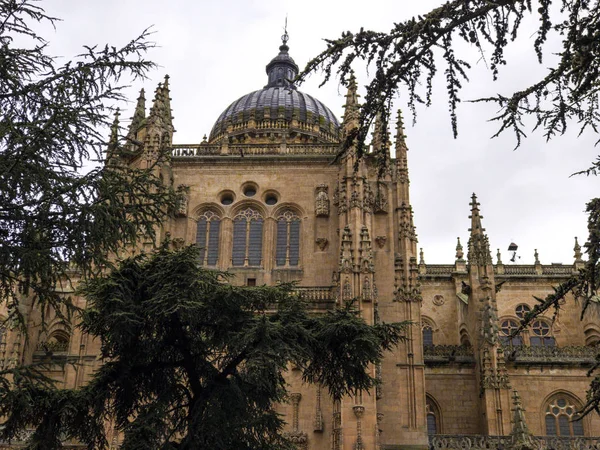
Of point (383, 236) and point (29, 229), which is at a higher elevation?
point (383, 236)

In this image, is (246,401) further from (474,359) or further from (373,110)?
(474,359)

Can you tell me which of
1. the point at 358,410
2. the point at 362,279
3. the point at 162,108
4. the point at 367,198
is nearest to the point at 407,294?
the point at 362,279

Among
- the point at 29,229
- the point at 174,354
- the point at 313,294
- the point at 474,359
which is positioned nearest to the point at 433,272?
the point at 474,359

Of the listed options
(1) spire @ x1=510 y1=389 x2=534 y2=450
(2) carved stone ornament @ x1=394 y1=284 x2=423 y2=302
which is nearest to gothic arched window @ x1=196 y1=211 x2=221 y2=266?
(2) carved stone ornament @ x1=394 y1=284 x2=423 y2=302

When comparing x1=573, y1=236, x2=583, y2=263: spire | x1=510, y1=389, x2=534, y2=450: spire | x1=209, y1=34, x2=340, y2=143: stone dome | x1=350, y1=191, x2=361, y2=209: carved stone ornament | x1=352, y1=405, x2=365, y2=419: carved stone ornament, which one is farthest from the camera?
x1=573, y1=236, x2=583, y2=263: spire

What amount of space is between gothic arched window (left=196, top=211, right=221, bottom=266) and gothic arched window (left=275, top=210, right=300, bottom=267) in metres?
2.60

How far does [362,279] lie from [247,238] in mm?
6294

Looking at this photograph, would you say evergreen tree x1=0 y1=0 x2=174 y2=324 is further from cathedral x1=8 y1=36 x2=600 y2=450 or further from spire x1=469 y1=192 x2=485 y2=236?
spire x1=469 y1=192 x2=485 y2=236

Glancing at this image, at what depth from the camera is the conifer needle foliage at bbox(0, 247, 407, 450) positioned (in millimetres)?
16234

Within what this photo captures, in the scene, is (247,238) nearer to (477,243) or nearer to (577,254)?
(477,243)

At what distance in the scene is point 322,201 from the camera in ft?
105

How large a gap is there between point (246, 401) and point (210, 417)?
108cm

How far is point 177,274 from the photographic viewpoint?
691 inches

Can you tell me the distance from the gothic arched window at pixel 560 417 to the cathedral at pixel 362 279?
0.14 feet
